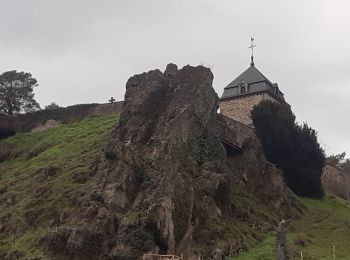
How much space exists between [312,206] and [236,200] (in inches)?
343

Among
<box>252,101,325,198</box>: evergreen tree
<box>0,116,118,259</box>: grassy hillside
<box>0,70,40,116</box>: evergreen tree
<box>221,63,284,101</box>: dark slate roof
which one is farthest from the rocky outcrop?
<box>0,70,40,116</box>: evergreen tree

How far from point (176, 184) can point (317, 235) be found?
10.9 metres

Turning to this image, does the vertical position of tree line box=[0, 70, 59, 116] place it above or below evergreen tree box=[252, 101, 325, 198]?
above

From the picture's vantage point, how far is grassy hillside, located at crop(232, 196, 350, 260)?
32094 mm

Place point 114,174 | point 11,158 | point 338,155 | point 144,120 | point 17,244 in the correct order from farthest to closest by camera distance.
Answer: point 338,155 < point 11,158 < point 144,120 < point 114,174 < point 17,244

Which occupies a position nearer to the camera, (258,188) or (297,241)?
(297,241)

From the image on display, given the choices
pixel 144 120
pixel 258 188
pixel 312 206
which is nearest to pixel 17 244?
pixel 144 120

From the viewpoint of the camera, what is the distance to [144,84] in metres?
38.9

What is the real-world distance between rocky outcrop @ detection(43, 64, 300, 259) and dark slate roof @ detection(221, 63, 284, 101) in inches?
503

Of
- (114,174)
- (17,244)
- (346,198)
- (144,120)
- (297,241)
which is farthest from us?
(346,198)

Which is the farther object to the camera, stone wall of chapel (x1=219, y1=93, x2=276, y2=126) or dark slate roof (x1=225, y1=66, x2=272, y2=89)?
dark slate roof (x1=225, y1=66, x2=272, y2=89)

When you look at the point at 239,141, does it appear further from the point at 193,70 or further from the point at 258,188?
the point at 193,70

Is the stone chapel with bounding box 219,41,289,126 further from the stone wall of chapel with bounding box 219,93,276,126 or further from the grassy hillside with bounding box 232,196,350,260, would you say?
the grassy hillside with bounding box 232,196,350,260

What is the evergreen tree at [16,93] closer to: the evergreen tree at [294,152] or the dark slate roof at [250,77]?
the dark slate roof at [250,77]
